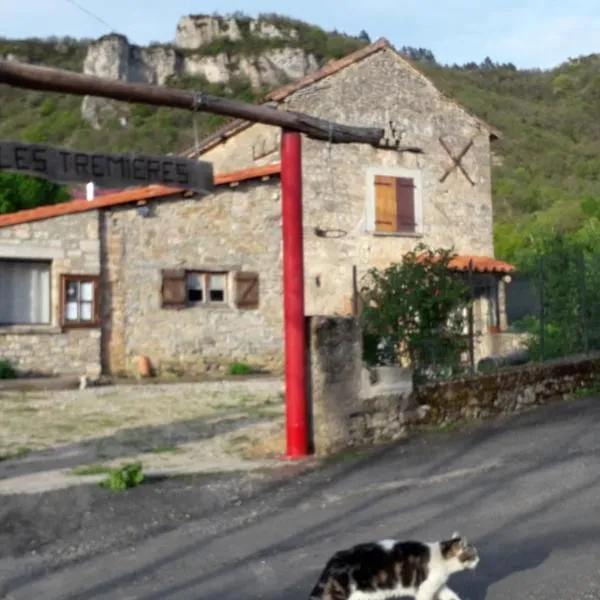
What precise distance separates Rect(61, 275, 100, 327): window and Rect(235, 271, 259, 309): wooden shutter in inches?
116

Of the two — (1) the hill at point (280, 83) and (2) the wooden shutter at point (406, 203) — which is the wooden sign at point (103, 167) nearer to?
(2) the wooden shutter at point (406, 203)

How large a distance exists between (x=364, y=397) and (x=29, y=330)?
32.7 ft

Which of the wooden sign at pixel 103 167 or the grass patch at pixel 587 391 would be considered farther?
the grass patch at pixel 587 391

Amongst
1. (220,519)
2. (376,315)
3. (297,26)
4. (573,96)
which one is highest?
(297,26)

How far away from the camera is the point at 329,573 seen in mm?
5102

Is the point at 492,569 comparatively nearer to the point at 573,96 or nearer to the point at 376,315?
the point at 376,315

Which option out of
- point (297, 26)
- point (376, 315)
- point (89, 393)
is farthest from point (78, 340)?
point (297, 26)

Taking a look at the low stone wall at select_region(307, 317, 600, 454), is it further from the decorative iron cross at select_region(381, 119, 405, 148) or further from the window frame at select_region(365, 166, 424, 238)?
the decorative iron cross at select_region(381, 119, 405, 148)

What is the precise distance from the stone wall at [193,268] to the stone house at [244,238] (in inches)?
1.1

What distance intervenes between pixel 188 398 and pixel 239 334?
4.91 m

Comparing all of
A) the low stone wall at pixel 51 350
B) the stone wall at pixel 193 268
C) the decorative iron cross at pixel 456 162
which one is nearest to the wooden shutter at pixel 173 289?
the stone wall at pixel 193 268

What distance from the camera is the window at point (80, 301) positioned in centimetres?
1914

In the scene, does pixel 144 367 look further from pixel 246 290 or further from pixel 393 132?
pixel 393 132

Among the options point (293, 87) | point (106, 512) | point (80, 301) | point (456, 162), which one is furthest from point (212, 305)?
point (106, 512)
